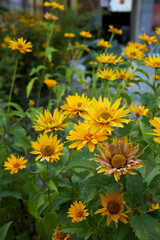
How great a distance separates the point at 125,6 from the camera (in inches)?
88.5

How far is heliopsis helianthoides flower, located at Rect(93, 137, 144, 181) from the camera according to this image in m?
0.44

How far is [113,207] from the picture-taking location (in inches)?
20.0

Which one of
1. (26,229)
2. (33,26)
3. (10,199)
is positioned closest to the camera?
(10,199)

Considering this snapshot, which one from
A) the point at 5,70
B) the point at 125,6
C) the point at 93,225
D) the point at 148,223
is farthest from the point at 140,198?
the point at 5,70

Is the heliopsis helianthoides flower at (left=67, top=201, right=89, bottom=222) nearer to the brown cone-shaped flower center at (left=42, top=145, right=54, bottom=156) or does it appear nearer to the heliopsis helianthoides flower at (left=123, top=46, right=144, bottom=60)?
the brown cone-shaped flower center at (left=42, top=145, right=54, bottom=156)

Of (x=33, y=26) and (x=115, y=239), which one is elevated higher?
(x=33, y=26)

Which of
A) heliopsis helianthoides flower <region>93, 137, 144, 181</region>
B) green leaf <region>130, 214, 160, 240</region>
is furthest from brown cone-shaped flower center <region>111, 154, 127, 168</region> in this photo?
green leaf <region>130, 214, 160, 240</region>

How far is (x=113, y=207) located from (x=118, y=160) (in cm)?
11

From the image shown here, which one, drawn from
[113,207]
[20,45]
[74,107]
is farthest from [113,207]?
[20,45]

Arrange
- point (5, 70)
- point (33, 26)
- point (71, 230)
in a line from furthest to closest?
point (33, 26) → point (5, 70) → point (71, 230)

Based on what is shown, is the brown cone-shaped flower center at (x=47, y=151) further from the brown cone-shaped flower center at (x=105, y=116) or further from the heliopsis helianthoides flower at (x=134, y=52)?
the heliopsis helianthoides flower at (x=134, y=52)

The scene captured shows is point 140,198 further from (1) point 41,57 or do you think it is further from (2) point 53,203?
(1) point 41,57

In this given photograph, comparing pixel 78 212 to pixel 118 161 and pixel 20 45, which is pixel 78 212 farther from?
pixel 20 45

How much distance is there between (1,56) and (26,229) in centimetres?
207
